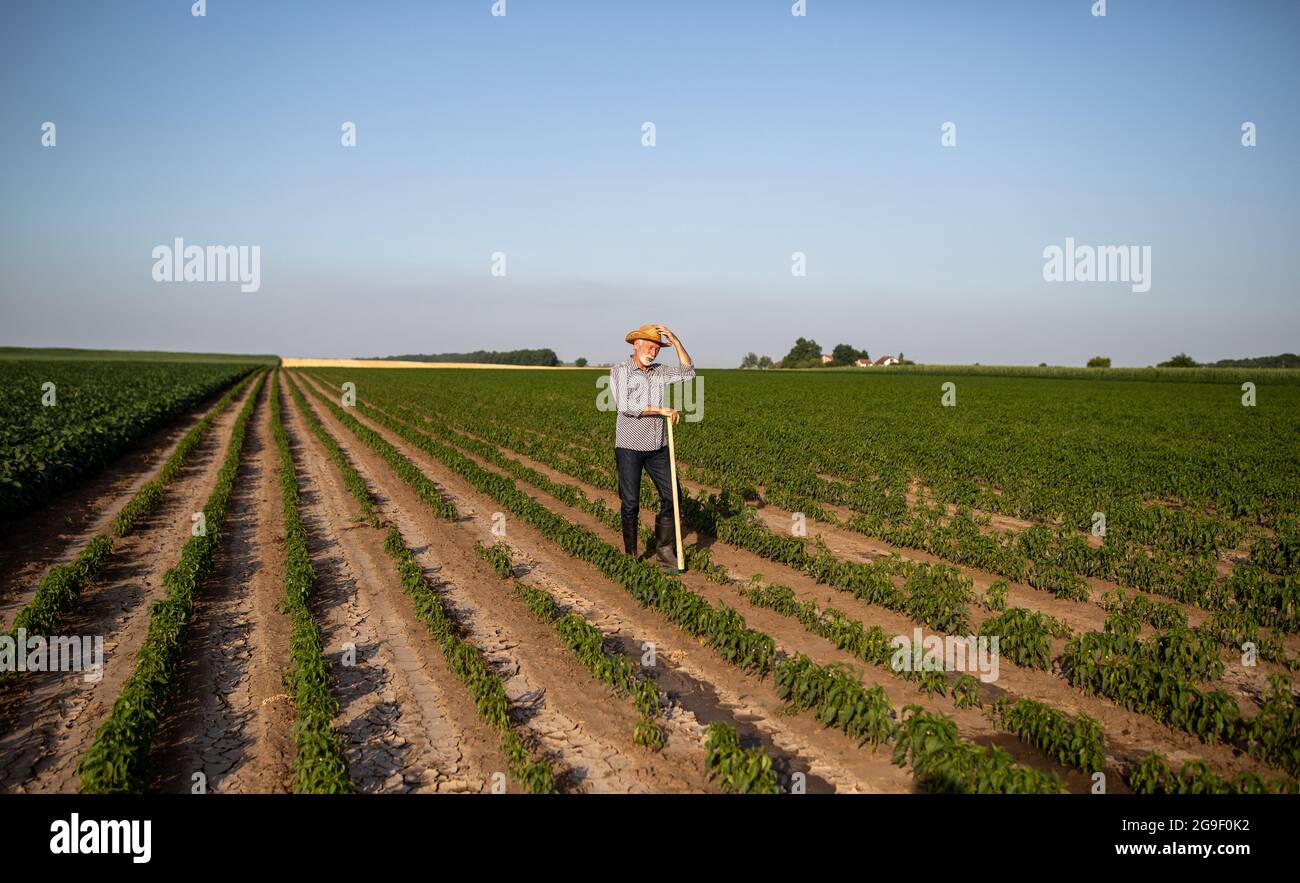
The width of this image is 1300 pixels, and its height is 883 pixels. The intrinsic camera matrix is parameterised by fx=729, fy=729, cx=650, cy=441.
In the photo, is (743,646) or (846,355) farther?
(846,355)

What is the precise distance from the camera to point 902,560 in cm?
931

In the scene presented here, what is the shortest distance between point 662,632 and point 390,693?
8.15ft

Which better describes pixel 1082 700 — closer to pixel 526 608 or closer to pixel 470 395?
pixel 526 608

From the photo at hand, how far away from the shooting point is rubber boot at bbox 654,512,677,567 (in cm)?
890

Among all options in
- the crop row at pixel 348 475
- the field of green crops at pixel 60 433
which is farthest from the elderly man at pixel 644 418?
the field of green crops at pixel 60 433

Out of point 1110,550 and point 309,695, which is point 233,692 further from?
point 1110,550

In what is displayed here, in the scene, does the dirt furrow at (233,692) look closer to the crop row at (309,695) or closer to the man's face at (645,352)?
the crop row at (309,695)

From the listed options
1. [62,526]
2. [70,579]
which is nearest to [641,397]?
[70,579]

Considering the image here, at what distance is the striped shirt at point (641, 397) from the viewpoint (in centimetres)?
841

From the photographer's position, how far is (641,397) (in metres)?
8.42

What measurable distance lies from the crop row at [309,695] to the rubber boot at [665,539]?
3903mm

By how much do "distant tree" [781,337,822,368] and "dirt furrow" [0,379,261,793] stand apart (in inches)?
4842

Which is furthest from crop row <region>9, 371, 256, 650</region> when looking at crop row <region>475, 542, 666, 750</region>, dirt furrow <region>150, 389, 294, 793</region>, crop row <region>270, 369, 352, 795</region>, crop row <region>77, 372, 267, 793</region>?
crop row <region>475, 542, 666, 750</region>
